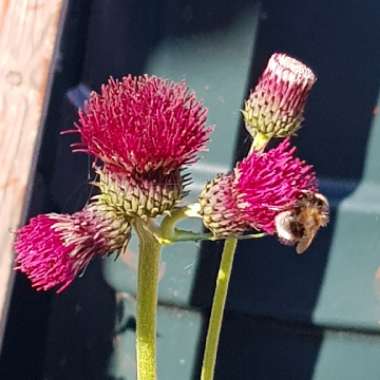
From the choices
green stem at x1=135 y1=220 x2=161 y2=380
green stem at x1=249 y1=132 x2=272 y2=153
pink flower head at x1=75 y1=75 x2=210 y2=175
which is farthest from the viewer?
green stem at x1=249 y1=132 x2=272 y2=153

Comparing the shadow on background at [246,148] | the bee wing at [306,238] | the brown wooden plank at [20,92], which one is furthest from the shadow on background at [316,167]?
the bee wing at [306,238]

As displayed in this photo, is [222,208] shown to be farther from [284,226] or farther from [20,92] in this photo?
[20,92]

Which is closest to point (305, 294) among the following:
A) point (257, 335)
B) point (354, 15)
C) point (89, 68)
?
point (257, 335)

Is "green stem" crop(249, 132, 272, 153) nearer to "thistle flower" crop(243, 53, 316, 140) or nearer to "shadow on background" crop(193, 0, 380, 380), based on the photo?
"thistle flower" crop(243, 53, 316, 140)

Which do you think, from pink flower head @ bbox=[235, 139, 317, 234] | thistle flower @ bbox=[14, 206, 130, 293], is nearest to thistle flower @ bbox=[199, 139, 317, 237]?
pink flower head @ bbox=[235, 139, 317, 234]

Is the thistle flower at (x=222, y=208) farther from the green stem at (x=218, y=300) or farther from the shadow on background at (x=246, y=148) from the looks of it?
the shadow on background at (x=246, y=148)

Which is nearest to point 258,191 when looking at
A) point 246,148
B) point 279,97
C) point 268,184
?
point 268,184

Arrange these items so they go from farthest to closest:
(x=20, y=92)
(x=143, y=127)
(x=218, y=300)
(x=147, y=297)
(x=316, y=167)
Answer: (x=316, y=167) → (x=20, y=92) → (x=218, y=300) → (x=147, y=297) → (x=143, y=127)

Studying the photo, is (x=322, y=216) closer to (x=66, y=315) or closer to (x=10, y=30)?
(x=10, y=30)
